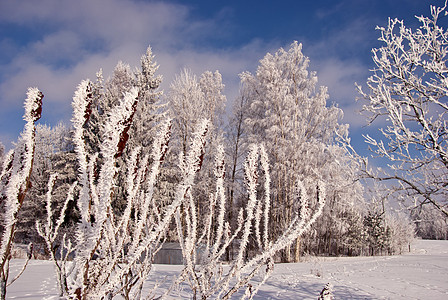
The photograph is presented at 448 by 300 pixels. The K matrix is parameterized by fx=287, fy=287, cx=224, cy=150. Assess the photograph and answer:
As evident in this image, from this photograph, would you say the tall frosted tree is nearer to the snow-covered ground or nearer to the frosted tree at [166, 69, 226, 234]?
the frosted tree at [166, 69, 226, 234]

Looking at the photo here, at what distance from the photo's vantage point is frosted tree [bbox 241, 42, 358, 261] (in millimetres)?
14148

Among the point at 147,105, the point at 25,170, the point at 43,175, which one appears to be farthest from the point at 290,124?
the point at 43,175

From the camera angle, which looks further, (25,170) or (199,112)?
(199,112)

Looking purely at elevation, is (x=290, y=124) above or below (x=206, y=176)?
above

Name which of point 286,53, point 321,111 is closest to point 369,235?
point 321,111

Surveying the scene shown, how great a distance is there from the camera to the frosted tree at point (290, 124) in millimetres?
14148

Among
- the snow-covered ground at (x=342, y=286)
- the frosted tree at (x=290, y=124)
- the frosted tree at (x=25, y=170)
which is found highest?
the frosted tree at (x=290, y=124)

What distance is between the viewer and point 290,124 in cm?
1453

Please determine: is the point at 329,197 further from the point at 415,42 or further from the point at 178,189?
the point at 178,189

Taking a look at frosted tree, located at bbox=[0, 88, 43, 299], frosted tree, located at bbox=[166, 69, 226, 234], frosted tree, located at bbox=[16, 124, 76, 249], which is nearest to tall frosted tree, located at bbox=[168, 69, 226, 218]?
frosted tree, located at bbox=[166, 69, 226, 234]

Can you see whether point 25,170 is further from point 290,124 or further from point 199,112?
point 199,112

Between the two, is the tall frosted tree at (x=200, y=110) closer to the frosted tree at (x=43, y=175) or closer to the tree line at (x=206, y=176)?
the tree line at (x=206, y=176)

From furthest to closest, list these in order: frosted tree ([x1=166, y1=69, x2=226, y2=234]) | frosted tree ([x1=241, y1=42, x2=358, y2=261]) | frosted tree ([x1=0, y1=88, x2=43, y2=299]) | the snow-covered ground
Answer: frosted tree ([x1=166, y1=69, x2=226, y2=234]) → frosted tree ([x1=241, y1=42, x2=358, y2=261]) → the snow-covered ground → frosted tree ([x1=0, y1=88, x2=43, y2=299])

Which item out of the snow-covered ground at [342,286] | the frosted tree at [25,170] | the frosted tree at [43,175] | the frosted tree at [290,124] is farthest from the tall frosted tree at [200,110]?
the frosted tree at [25,170]
